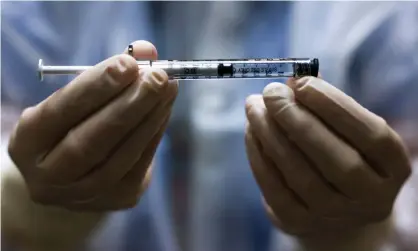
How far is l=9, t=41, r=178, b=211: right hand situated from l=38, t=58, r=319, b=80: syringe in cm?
1

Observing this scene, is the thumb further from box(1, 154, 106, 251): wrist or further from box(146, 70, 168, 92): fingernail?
box(1, 154, 106, 251): wrist

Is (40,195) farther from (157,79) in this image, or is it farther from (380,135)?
(380,135)

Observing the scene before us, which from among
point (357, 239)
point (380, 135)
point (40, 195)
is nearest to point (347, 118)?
point (380, 135)

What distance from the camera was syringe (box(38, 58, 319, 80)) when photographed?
1.28 feet

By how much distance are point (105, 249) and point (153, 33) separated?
0.68 ft

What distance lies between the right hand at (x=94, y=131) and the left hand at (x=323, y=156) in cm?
8

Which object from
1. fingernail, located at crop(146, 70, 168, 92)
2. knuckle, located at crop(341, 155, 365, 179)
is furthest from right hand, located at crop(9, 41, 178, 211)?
knuckle, located at crop(341, 155, 365, 179)

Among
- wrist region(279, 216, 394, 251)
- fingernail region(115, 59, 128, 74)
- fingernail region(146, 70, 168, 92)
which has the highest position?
fingernail region(115, 59, 128, 74)

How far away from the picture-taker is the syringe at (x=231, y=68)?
390 millimetres

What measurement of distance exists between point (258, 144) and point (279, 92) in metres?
0.07

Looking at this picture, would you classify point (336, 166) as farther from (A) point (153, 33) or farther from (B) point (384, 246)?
(A) point (153, 33)

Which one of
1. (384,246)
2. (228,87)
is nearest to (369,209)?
(384,246)

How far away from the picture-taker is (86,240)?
482mm

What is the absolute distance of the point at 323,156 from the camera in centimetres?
39
